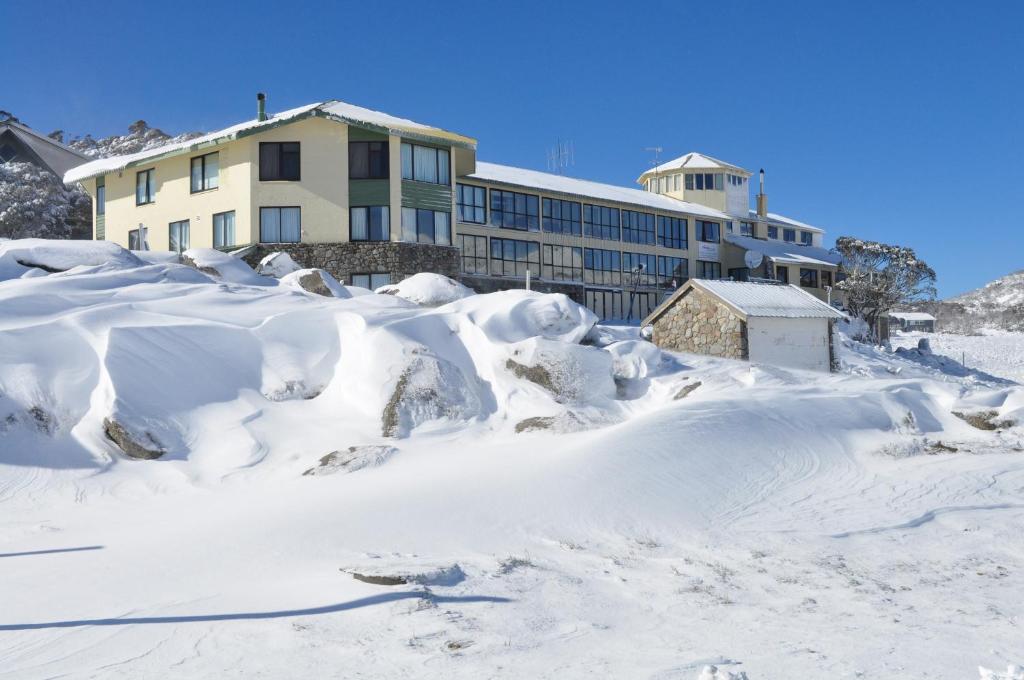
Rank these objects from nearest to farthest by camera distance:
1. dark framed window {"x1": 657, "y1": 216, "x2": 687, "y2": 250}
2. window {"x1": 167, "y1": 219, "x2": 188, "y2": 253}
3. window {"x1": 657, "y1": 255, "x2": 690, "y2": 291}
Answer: window {"x1": 167, "y1": 219, "x2": 188, "y2": 253}, window {"x1": 657, "y1": 255, "x2": 690, "y2": 291}, dark framed window {"x1": 657, "y1": 216, "x2": 687, "y2": 250}

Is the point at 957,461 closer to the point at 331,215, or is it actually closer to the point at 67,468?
the point at 67,468

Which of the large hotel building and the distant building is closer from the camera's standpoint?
the large hotel building

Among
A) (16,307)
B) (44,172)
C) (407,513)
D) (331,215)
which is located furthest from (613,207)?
(407,513)

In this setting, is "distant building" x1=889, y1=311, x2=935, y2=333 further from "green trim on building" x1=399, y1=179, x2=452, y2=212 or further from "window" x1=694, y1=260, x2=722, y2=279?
"green trim on building" x1=399, y1=179, x2=452, y2=212

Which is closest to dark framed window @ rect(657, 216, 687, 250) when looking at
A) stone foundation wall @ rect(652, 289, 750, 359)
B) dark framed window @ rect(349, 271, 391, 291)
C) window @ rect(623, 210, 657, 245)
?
window @ rect(623, 210, 657, 245)

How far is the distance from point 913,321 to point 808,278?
2489 cm

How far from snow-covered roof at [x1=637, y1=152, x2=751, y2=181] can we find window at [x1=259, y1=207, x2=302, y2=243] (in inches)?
1152

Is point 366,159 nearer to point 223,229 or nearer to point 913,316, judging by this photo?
point 223,229

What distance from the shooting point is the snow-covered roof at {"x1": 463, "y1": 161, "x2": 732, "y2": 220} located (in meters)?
41.5

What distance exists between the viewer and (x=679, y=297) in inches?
1016

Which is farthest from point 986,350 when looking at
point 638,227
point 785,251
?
point 638,227

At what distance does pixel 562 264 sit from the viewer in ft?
141

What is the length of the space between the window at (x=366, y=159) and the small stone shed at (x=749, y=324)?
1078 centimetres

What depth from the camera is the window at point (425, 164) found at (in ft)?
102
